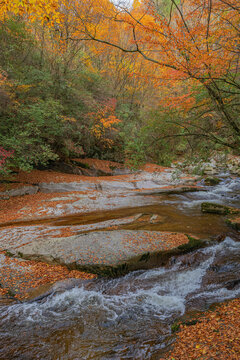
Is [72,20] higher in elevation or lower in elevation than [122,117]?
higher

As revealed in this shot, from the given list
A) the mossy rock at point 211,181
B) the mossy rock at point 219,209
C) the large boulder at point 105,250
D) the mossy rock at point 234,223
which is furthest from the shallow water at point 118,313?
the mossy rock at point 211,181

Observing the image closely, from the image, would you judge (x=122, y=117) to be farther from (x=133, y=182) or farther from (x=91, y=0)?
(x=91, y=0)

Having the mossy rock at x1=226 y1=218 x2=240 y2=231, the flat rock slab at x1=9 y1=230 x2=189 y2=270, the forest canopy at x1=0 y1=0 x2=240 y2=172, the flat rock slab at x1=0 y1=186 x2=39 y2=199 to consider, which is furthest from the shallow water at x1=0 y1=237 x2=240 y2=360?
the flat rock slab at x1=0 y1=186 x2=39 y2=199

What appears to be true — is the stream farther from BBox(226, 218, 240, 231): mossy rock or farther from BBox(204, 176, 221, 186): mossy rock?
BBox(204, 176, 221, 186): mossy rock

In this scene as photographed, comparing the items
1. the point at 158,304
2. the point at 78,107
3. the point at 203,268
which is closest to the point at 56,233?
the point at 158,304

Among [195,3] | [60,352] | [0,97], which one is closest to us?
[60,352]

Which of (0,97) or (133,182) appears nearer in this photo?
(0,97)

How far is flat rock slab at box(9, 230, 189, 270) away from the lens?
5.07 metres

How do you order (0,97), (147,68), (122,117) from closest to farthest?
(0,97)
(122,117)
(147,68)

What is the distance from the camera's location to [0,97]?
369 inches

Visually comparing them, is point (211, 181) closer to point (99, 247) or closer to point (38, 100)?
point (38, 100)

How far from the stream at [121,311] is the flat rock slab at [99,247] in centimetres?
44

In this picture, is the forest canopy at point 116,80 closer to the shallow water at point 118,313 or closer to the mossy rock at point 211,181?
the shallow water at point 118,313

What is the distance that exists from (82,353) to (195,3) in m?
7.59
